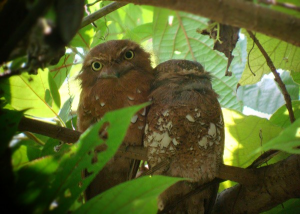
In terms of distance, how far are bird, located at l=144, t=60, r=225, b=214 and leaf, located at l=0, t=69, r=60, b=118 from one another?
0.62 m

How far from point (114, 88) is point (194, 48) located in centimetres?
76

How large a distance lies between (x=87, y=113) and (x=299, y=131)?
4.78 feet

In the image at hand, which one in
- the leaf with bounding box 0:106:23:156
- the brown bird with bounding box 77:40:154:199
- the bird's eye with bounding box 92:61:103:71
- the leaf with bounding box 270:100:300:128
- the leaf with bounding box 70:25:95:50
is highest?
the leaf with bounding box 0:106:23:156

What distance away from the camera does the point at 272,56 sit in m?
2.01

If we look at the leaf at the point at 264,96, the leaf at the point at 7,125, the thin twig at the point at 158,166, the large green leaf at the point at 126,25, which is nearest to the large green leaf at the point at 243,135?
the thin twig at the point at 158,166

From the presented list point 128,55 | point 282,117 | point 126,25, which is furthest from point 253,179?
point 126,25

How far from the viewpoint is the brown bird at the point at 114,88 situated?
2.12m

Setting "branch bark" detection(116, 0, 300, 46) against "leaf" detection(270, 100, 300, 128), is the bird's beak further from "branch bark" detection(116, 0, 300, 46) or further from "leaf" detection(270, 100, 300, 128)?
"branch bark" detection(116, 0, 300, 46)

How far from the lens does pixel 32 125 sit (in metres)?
1.48

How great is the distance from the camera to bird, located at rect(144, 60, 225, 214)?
72.6 inches

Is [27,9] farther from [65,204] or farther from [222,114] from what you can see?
[222,114]

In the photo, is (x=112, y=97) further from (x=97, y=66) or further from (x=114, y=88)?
(x=97, y=66)

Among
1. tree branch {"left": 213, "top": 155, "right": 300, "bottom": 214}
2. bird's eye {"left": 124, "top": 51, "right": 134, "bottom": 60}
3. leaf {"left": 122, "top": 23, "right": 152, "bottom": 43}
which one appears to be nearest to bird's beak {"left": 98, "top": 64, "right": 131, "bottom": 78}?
bird's eye {"left": 124, "top": 51, "right": 134, "bottom": 60}

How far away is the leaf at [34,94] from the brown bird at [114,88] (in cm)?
30
